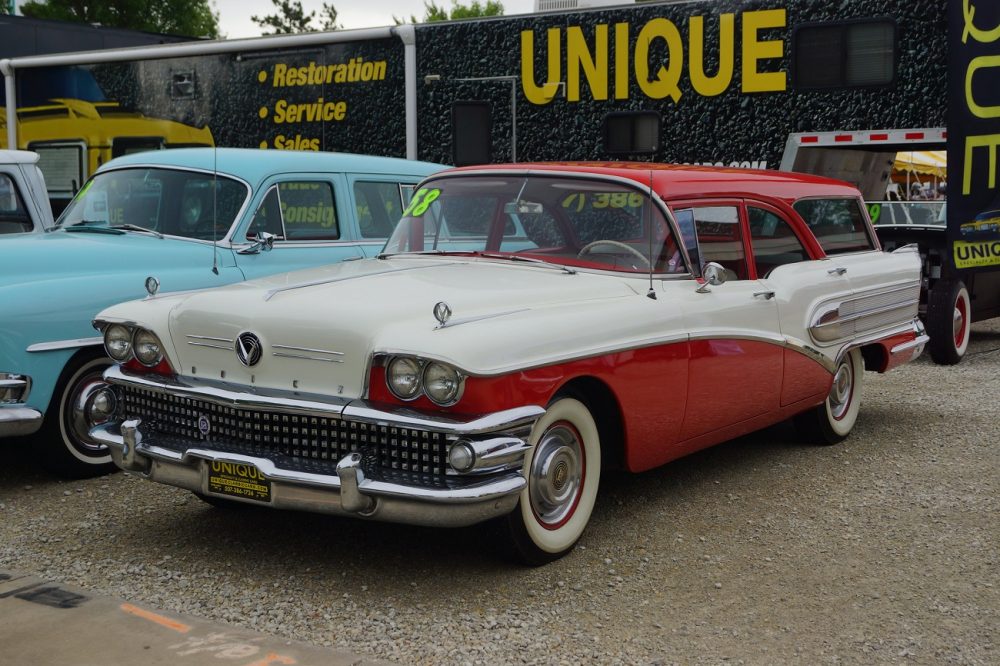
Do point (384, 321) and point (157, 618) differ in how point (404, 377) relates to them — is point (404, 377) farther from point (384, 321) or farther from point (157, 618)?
point (157, 618)

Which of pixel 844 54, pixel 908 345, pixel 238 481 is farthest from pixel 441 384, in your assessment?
pixel 844 54

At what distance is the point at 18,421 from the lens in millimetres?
5395

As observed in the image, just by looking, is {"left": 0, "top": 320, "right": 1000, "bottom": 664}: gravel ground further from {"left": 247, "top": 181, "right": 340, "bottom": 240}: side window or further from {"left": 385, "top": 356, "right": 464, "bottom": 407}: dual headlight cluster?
{"left": 247, "top": 181, "right": 340, "bottom": 240}: side window

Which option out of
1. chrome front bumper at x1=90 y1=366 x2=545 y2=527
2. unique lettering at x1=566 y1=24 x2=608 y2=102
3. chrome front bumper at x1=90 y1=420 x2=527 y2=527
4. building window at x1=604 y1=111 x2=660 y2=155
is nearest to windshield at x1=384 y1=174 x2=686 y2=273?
chrome front bumper at x1=90 y1=366 x2=545 y2=527

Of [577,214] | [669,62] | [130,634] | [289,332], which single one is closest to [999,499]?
[577,214]

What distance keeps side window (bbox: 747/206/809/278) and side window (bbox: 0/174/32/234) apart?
4563mm

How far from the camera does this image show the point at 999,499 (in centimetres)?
548

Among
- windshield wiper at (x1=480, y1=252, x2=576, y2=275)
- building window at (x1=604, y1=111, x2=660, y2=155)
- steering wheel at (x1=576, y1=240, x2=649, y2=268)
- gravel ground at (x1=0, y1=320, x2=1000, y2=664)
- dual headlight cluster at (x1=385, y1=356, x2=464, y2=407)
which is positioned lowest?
gravel ground at (x1=0, y1=320, x2=1000, y2=664)

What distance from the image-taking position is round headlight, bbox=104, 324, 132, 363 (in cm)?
481

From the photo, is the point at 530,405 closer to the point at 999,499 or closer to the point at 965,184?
the point at 999,499

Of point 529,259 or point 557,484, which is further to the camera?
point 529,259

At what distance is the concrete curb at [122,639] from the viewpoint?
3559mm

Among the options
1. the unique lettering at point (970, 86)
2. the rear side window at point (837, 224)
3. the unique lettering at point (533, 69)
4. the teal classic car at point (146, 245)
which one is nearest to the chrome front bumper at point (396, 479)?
the teal classic car at point (146, 245)

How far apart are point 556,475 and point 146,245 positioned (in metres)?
3.16
